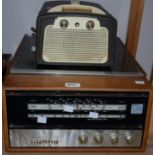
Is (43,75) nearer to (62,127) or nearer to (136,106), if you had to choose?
(62,127)

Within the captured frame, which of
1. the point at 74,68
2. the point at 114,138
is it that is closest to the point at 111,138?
the point at 114,138

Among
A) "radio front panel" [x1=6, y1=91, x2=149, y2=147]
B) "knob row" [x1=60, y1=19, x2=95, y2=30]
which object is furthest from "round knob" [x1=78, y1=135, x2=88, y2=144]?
"knob row" [x1=60, y1=19, x2=95, y2=30]

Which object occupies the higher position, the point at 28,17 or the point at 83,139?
the point at 28,17

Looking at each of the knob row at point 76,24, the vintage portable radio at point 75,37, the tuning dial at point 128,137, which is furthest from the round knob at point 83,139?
the knob row at point 76,24

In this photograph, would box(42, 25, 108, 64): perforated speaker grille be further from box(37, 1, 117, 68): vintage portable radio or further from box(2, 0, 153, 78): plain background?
box(2, 0, 153, 78): plain background

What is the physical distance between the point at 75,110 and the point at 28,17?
1.99ft

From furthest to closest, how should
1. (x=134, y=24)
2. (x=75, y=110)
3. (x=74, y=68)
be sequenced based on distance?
(x=134, y=24)
(x=74, y=68)
(x=75, y=110)

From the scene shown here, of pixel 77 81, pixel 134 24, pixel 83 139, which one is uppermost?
pixel 134 24

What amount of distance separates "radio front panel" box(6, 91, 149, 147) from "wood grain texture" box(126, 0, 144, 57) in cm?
48

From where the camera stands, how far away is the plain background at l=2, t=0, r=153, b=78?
1.33 metres

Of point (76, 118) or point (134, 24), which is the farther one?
point (134, 24)

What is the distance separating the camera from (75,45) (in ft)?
3.26

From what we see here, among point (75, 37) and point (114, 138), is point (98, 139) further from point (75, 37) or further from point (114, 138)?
point (75, 37)

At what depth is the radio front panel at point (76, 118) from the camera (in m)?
0.90
